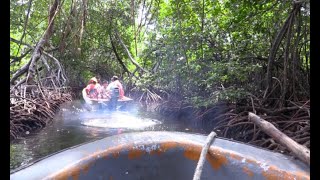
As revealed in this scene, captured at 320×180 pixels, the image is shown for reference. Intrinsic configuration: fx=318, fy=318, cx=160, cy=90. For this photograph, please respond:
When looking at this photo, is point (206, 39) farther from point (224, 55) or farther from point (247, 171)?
point (247, 171)

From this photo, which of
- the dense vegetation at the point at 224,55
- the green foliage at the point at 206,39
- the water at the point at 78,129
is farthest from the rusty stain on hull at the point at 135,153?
the green foliage at the point at 206,39

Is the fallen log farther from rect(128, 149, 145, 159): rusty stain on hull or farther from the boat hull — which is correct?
rect(128, 149, 145, 159): rusty stain on hull

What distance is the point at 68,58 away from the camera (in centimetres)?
1445

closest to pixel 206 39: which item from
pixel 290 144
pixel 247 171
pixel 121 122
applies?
pixel 121 122

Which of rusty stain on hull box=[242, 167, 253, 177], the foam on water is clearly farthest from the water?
rusty stain on hull box=[242, 167, 253, 177]

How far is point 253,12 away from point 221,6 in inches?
76.5

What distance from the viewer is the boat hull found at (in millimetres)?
1750

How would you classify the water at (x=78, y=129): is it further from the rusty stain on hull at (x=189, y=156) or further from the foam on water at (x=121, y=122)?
the rusty stain on hull at (x=189, y=156)

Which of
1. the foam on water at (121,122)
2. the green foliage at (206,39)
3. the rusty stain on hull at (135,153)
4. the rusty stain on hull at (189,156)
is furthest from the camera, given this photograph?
the foam on water at (121,122)

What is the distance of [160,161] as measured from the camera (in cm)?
213

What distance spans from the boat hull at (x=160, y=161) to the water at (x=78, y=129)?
2.17m

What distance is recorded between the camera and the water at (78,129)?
4.61 m
